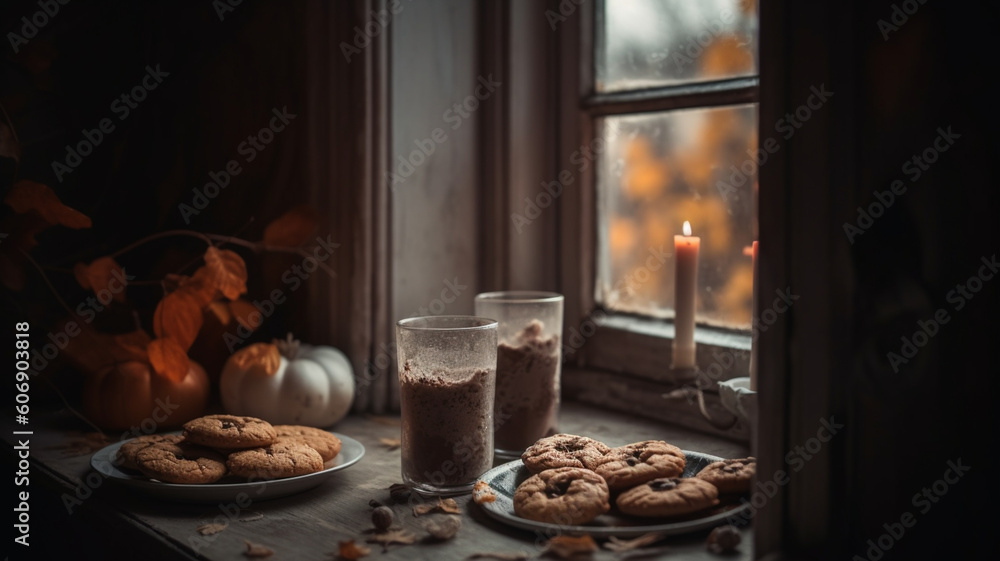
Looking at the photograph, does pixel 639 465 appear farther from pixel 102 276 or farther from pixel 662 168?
pixel 102 276

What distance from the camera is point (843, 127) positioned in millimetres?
716

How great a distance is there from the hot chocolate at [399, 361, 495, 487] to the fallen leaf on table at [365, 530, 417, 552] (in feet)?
0.42

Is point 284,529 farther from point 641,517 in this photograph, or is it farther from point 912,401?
point 912,401

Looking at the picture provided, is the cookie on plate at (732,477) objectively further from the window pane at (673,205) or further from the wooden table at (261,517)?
the window pane at (673,205)

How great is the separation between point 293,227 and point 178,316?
0.24m

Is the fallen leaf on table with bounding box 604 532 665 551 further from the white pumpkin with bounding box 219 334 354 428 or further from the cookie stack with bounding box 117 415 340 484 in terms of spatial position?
the white pumpkin with bounding box 219 334 354 428

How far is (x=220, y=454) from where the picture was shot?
1.04 metres

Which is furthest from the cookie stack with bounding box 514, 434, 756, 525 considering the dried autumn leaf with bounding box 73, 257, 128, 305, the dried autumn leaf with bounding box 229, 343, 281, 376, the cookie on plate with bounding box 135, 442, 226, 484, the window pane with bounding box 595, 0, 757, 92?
the dried autumn leaf with bounding box 73, 257, 128, 305

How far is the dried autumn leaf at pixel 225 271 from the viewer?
1.34 m

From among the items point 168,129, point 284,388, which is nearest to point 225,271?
point 284,388

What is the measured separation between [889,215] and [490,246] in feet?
3.01

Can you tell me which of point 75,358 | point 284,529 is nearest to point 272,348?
point 75,358

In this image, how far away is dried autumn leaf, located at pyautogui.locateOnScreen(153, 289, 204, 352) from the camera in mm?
1327

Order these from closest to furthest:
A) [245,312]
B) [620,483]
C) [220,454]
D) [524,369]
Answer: [620,483]
[220,454]
[524,369]
[245,312]
